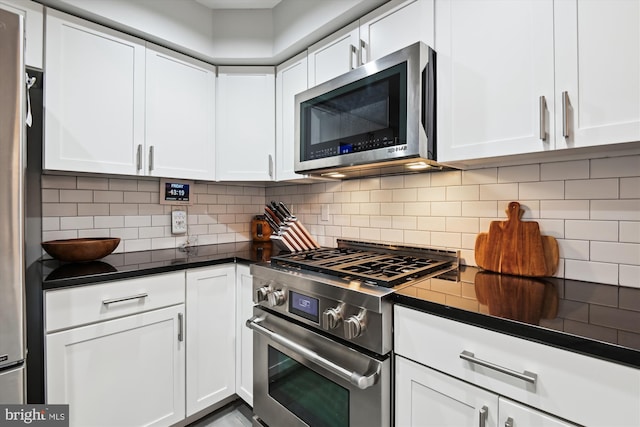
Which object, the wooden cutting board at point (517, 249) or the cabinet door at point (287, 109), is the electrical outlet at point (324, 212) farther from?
the wooden cutting board at point (517, 249)

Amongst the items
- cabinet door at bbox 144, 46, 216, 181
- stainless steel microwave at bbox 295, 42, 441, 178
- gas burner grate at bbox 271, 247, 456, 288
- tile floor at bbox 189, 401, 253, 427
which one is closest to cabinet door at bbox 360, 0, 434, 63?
stainless steel microwave at bbox 295, 42, 441, 178

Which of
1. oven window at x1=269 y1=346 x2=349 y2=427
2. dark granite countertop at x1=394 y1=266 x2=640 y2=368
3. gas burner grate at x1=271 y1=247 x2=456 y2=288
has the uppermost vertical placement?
gas burner grate at x1=271 y1=247 x2=456 y2=288

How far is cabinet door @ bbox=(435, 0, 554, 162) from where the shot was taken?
1.03 meters

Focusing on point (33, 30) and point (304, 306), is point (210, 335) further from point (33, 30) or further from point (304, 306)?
point (33, 30)

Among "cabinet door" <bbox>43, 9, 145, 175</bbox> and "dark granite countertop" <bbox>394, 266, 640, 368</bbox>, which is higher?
"cabinet door" <bbox>43, 9, 145, 175</bbox>

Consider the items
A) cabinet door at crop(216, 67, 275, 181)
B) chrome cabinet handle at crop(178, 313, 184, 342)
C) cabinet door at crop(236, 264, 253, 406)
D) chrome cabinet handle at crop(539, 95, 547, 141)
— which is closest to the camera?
chrome cabinet handle at crop(539, 95, 547, 141)

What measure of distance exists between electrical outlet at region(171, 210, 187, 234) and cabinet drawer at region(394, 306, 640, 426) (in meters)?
1.74

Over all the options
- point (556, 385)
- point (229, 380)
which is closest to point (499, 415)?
point (556, 385)

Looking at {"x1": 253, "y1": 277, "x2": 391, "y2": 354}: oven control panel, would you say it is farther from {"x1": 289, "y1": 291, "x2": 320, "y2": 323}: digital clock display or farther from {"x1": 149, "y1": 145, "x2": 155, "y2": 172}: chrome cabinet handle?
{"x1": 149, "y1": 145, "x2": 155, "y2": 172}: chrome cabinet handle

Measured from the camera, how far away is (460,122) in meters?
1.22

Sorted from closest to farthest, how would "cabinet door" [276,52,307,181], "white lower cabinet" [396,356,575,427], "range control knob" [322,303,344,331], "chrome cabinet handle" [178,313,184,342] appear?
"white lower cabinet" [396,356,575,427], "range control knob" [322,303,344,331], "chrome cabinet handle" [178,313,184,342], "cabinet door" [276,52,307,181]

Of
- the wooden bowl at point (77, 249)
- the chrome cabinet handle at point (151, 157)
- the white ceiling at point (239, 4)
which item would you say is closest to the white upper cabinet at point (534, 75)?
the white ceiling at point (239, 4)

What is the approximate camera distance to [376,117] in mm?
1358

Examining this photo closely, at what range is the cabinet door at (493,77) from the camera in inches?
40.6
